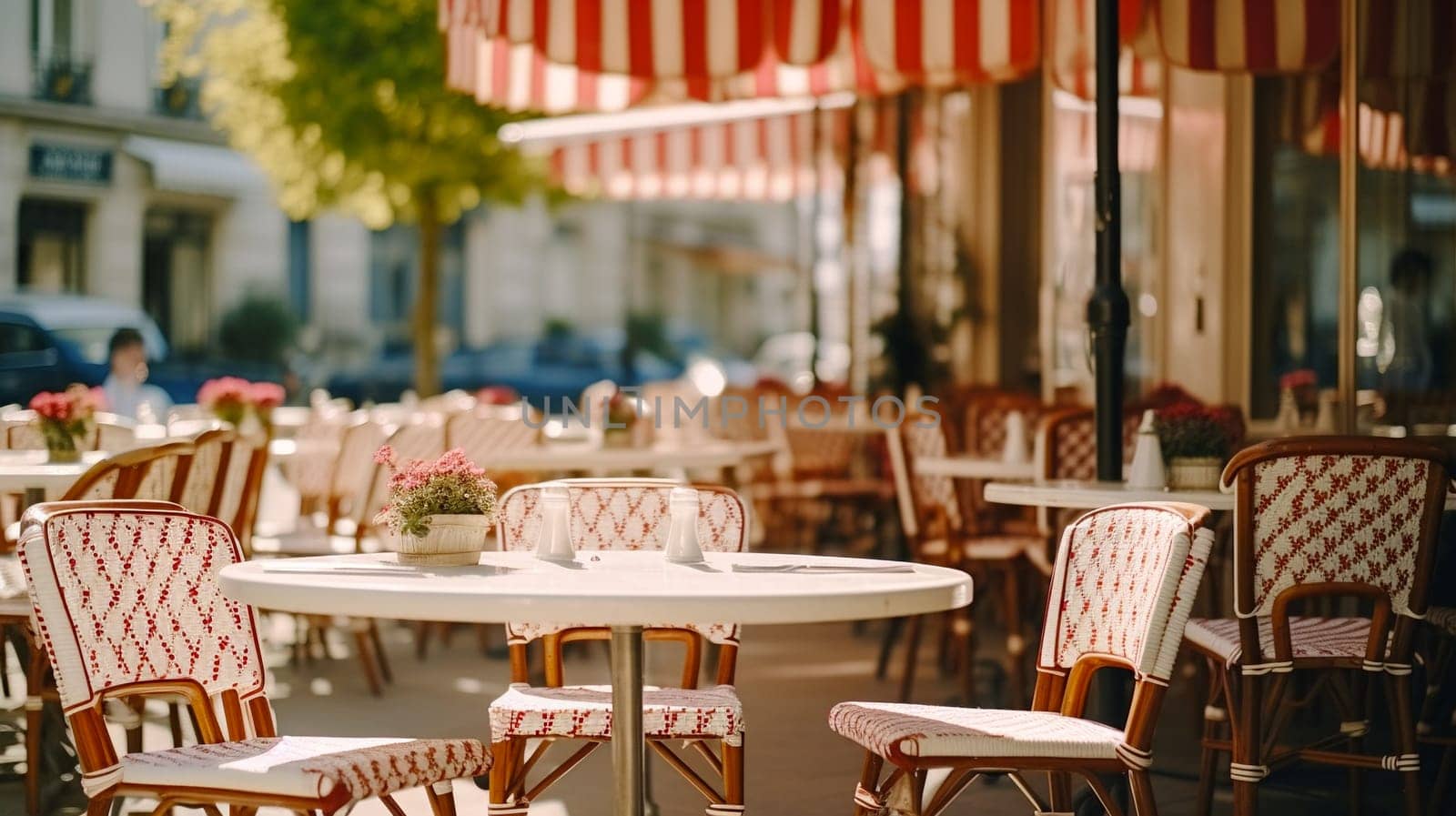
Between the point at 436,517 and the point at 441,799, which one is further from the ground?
the point at 436,517

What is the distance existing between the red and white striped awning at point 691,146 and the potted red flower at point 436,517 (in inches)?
293

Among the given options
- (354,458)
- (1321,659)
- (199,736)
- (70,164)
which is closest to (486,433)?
(354,458)

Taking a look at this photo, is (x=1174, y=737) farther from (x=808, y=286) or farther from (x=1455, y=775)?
(x=808, y=286)

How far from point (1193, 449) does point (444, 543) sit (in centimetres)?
233

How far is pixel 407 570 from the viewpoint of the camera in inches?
124

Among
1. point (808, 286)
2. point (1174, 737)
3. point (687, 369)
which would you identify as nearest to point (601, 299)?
point (687, 369)

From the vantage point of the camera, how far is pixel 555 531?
348 centimetres

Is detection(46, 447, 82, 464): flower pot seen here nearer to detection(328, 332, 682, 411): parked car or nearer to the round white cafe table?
the round white cafe table

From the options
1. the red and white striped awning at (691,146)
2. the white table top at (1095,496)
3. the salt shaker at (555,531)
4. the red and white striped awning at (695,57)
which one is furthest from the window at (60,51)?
the salt shaker at (555,531)

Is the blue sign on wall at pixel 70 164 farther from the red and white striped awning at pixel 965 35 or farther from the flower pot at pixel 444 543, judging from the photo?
the flower pot at pixel 444 543

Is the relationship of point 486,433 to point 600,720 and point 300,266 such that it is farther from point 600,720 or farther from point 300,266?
point 300,266

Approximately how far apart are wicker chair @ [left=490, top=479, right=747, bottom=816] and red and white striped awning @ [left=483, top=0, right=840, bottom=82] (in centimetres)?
352

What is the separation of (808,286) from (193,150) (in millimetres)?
12540

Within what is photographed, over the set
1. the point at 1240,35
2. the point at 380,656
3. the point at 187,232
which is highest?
the point at 187,232
